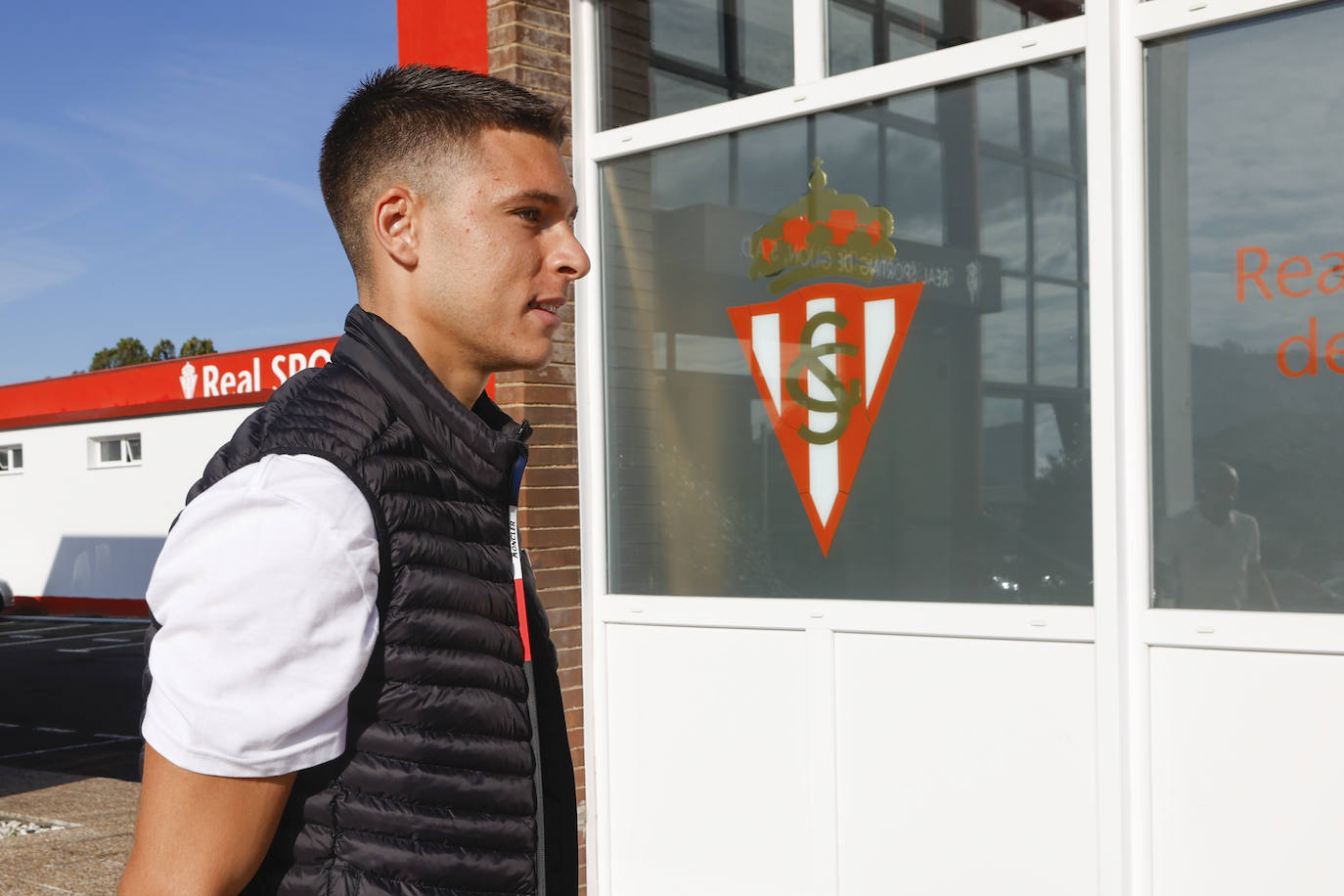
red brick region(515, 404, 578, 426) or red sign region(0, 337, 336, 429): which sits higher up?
red sign region(0, 337, 336, 429)

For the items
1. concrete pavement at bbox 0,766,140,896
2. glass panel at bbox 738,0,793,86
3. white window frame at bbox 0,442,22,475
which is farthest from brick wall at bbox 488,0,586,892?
white window frame at bbox 0,442,22,475

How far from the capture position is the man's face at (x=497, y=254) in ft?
5.48

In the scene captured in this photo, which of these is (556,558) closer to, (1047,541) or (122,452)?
(1047,541)

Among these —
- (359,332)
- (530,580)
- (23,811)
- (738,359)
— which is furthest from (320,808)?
(23,811)

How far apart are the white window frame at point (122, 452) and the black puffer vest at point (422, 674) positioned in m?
28.6

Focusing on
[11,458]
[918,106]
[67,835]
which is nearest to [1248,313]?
[918,106]

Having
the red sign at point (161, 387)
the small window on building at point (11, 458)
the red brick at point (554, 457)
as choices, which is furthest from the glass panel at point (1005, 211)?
the small window on building at point (11, 458)

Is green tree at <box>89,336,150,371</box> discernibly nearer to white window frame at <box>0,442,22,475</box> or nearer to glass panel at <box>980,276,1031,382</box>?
white window frame at <box>0,442,22,475</box>

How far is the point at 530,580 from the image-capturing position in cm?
172

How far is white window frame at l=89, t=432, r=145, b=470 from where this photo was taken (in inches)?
1129

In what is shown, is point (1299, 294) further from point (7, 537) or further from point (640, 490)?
point (7, 537)

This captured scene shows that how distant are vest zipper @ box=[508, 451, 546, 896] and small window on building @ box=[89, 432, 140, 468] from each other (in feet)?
96.0

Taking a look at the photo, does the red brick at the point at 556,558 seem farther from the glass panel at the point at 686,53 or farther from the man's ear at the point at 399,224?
the man's ear at the point at 399,224

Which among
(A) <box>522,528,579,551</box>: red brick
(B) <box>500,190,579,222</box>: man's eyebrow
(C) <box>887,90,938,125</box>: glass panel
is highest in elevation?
(C) <box>887,90,938,125</box>: glass panel
